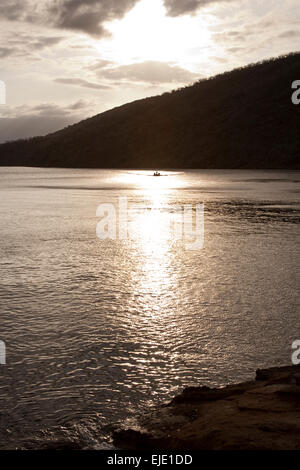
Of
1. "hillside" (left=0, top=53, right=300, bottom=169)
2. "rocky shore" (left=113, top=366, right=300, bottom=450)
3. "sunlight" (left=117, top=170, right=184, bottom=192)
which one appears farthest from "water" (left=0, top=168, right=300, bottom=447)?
"hillside" (left=0, top=53, right=300, bottom=169)

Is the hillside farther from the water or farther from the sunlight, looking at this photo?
the water

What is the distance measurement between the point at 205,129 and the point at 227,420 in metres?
142

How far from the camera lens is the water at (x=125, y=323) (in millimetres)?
6078

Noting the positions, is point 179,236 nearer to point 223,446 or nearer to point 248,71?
point 223,446

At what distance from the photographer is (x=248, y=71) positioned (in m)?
162

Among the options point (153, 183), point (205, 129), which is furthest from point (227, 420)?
point (205, 129)

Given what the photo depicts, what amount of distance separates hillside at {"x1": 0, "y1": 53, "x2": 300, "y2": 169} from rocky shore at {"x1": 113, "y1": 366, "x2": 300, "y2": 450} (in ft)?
373

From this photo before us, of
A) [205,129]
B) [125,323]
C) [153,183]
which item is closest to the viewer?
[125,323]

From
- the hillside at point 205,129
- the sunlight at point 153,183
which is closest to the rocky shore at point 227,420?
the sunlight at point 153,183

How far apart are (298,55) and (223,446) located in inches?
6611

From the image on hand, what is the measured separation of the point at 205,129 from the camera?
142750mm

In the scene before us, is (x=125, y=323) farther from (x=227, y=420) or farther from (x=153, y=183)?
(x=153, y=183)

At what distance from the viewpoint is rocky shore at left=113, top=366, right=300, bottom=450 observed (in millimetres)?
4734

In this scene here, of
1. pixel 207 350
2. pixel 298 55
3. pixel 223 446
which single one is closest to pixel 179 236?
pixel 207 350
